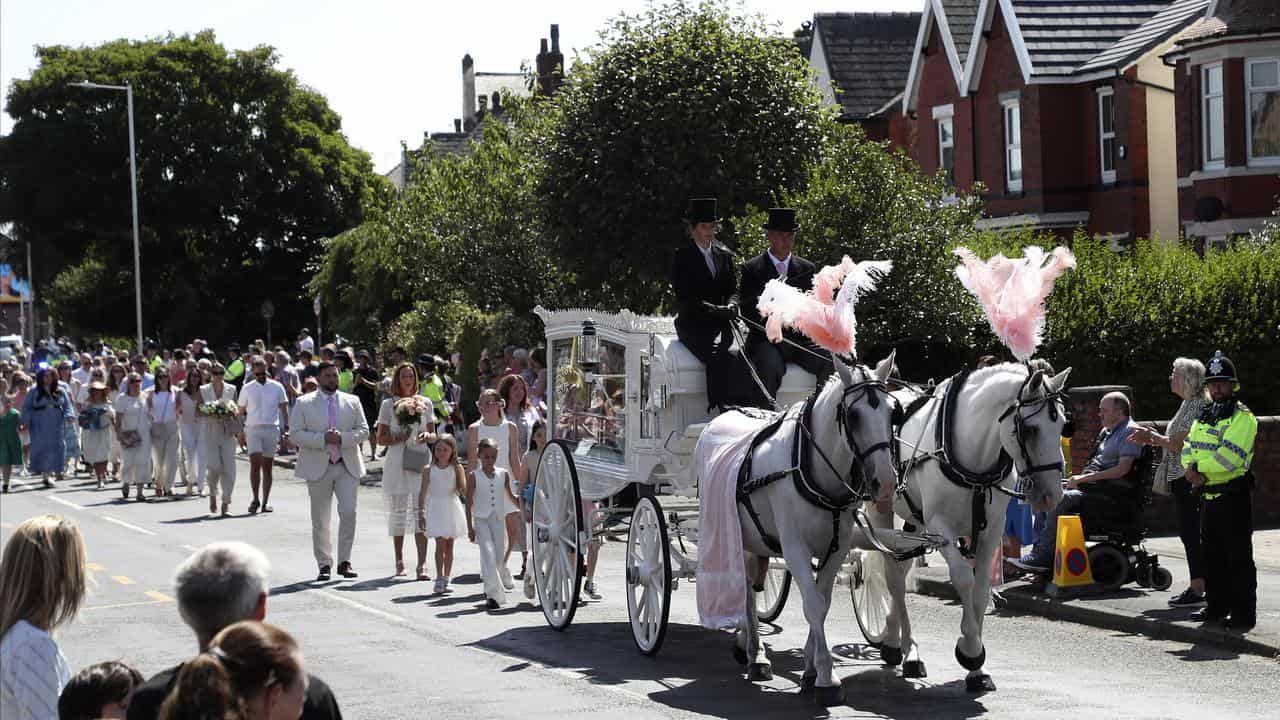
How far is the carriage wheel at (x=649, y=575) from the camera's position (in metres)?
10.8

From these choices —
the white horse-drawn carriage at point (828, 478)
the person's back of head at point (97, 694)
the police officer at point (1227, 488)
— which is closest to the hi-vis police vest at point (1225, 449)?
the police officer at point (1227, 488)

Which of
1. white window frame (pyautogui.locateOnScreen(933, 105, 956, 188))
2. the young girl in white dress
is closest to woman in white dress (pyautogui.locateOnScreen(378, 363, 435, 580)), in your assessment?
the young girl in white dress

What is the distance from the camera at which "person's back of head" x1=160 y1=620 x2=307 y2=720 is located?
13.0ft

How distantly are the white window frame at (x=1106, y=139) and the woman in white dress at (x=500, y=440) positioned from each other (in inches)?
832

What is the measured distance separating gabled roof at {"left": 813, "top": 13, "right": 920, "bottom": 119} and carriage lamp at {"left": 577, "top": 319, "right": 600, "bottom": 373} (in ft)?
105

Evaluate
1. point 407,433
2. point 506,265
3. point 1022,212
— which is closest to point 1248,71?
point 1022,212

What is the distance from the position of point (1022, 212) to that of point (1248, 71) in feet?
20.5

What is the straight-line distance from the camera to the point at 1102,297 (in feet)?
67.5

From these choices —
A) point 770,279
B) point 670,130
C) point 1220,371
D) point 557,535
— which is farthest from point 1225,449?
point 670,130

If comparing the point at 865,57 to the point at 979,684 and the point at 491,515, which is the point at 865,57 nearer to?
the point at 491,515

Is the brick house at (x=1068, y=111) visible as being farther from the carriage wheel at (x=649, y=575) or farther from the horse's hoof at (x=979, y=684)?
the horse's hoof at (x=979, y=684)

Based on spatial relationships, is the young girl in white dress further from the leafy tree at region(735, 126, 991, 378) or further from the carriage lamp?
the leafy tree at region(735, 126, 991, 378)

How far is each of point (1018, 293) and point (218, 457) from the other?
50.1ft

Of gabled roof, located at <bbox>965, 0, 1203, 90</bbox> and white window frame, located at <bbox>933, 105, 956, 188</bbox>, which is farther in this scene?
white window frame, located at <bbox>933, 105, 956, 188</bbox>
